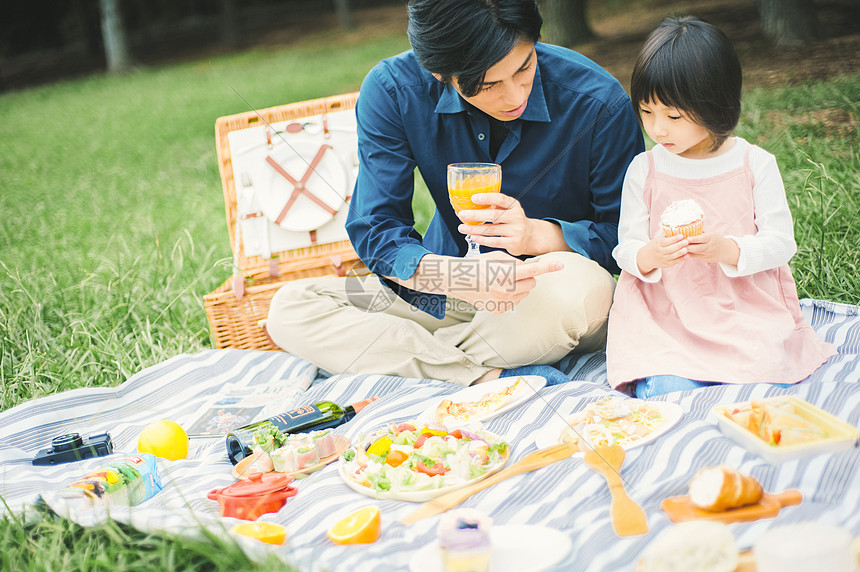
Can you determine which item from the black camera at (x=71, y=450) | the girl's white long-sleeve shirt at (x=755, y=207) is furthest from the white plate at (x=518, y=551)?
the black camera at (x=71, y=450)

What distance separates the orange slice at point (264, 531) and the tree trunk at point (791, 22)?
268 inches

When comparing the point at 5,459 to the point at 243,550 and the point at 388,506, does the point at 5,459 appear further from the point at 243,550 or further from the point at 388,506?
the point at 388,506

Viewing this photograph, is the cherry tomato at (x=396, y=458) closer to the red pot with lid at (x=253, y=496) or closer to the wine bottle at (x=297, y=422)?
the red pot with lid at (x=253, y=496)

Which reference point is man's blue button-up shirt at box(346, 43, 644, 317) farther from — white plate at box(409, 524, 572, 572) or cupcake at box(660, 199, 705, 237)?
white plate at box(409, 524, 572, 572)

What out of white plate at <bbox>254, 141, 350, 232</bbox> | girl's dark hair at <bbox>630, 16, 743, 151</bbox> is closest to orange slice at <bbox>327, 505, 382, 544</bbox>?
girl's dark hair at <bbox>630, 16, 743, 151</bbox>

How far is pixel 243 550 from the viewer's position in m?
1.59

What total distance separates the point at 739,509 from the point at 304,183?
7.84 ft

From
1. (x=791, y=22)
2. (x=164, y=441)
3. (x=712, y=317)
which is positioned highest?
(x=791, y=22)

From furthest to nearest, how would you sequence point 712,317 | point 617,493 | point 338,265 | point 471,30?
1. point 338,265
2. point 712,317
3. point 471,30
4. point 617,493

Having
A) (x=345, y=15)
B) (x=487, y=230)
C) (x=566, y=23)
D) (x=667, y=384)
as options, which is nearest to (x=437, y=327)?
(x=487, y=230)

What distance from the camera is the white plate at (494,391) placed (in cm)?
224

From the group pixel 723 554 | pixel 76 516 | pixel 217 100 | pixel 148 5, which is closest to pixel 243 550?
pixel 76 516

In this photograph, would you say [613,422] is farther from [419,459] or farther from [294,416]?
[294,416]

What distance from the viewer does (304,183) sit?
3.42 metres
